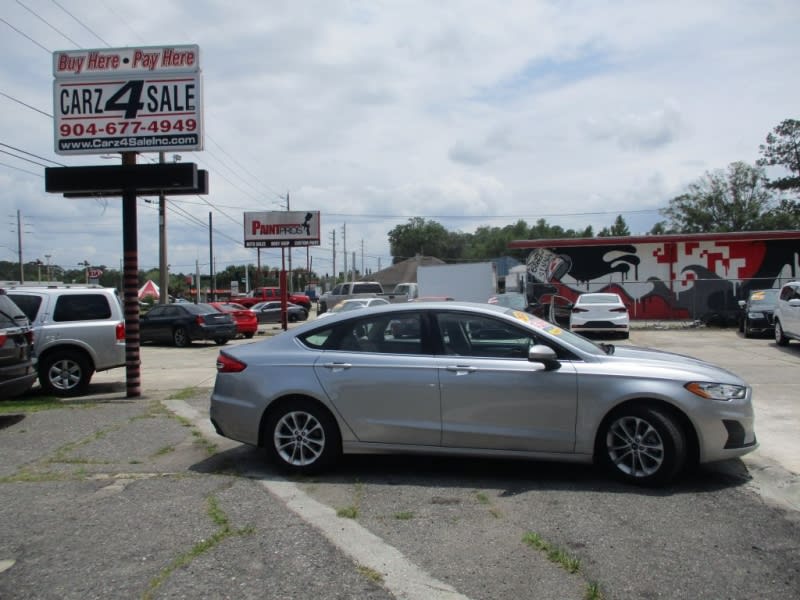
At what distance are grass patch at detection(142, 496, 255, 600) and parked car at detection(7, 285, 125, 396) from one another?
6926 mm

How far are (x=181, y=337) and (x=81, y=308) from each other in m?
11.2

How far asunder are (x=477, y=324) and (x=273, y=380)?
6.21 ft

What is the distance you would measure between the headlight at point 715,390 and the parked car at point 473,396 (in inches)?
0.4

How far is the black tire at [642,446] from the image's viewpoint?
5512 mm

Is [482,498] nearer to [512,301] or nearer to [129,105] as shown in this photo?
[129,105]

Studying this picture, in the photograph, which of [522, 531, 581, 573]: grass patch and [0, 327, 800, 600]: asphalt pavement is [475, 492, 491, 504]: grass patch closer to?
[0, 327, 800, 600]: asphalt pavement

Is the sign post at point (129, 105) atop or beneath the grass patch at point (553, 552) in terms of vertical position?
atop

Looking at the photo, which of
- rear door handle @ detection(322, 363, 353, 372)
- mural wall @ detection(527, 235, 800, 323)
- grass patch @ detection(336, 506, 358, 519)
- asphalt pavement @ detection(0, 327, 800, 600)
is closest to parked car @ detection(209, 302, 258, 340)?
mural wall @ detection(527, 235, 800, 323)

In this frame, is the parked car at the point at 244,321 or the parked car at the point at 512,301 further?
the parked car at the point at 244,321

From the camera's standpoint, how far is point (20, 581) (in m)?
4.07

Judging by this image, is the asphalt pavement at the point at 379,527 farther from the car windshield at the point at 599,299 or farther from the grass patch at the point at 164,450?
the car windshield at the point at 599,299

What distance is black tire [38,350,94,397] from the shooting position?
11.1 metres

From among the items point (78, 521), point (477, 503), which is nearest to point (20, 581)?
point (78, 521)

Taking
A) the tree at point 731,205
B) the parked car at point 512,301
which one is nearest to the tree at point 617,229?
the tree at point 731,205
